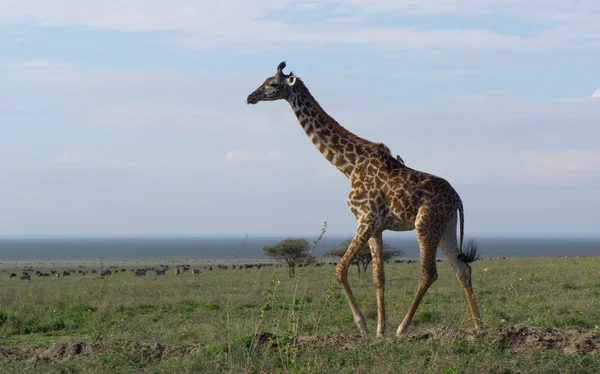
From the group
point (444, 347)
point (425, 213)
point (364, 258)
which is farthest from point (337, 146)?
point (364, 258)

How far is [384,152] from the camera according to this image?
970 cm

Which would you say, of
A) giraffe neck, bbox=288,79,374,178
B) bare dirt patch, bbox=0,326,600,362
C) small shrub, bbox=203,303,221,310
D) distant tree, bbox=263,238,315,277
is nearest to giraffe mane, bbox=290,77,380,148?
giraffe neck, bbox=288,79,374,178

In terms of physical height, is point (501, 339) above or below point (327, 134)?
below

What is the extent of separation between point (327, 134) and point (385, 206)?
1.43 m

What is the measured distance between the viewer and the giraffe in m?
9.05

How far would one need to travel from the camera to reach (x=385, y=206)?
924 cm

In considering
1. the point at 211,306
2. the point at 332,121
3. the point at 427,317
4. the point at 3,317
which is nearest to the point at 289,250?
the point at 211,306

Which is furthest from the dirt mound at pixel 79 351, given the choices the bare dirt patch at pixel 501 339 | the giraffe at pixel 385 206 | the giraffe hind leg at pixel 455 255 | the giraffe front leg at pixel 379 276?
the giraffe hind leg at pixel 455 255

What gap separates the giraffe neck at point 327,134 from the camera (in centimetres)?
983

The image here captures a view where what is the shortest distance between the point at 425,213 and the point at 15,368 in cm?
490

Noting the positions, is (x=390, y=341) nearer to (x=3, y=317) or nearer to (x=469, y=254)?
(x=469, y=254)

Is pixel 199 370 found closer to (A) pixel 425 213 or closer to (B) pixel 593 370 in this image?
(A) pixel 425 213

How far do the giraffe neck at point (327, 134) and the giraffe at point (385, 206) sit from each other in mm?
13

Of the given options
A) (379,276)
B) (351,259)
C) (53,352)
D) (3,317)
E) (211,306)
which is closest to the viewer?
(53,352)
